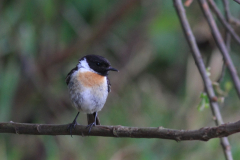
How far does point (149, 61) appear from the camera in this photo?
5.90 m

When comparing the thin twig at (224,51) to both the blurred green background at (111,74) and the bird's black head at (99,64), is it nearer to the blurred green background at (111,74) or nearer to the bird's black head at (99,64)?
the bird's black head at (99,64)

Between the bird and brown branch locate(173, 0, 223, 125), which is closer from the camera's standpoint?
brown branch locate(173, 0, 223, 125)

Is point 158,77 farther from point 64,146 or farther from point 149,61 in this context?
point 64,146

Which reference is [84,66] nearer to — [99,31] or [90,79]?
[90,79]

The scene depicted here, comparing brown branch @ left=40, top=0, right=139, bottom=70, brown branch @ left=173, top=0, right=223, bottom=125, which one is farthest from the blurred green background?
brown branch @ left=173, top=0, right=223, bottom=125

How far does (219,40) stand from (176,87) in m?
3.23

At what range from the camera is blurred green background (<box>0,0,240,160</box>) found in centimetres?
471

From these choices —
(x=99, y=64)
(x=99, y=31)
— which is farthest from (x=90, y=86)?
(x=99, y=31)

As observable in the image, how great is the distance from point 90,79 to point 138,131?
1368 millimetres

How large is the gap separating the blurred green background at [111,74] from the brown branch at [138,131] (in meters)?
1.90

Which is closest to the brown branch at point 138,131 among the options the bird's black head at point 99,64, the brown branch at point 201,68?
the brown branch at point 201,68

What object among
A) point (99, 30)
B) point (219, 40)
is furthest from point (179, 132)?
point (99, 30)

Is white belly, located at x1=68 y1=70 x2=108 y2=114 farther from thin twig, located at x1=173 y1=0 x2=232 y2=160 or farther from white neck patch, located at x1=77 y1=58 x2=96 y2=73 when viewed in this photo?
thin twig, located at x1=173 y1=0 x2=232 y2=160

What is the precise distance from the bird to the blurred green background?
45.0 inches
